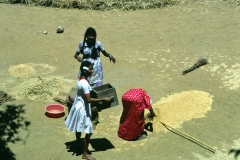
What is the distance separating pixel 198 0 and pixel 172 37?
418cm

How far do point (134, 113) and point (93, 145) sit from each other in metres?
0.92

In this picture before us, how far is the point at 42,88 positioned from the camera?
28.3 feet

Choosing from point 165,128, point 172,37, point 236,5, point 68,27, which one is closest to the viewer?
point 165,128

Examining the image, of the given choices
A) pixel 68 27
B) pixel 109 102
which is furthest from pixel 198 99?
pixel 68 27

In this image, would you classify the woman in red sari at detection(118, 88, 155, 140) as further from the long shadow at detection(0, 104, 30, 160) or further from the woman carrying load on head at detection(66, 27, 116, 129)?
the long shadow at detection(0, 104, 30, 160)

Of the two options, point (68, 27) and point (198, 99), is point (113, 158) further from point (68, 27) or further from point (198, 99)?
point (68, 27)

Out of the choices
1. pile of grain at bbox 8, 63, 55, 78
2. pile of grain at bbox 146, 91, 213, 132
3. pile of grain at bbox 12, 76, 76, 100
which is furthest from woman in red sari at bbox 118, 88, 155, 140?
pile of grain at bbox 8, 63, 55, 78

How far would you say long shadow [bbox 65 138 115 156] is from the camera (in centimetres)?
645

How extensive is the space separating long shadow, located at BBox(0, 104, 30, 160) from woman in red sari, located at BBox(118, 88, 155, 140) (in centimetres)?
183

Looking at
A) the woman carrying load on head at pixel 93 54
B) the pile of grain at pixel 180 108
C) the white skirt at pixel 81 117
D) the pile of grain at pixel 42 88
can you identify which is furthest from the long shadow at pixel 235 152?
the pile of grain at pixel 42 88

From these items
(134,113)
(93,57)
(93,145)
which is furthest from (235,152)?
(93,57)

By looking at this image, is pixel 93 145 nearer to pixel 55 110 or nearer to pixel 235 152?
pixel 55 110

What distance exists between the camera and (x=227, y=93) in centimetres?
852

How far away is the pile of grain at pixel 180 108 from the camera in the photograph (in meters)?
7.32
